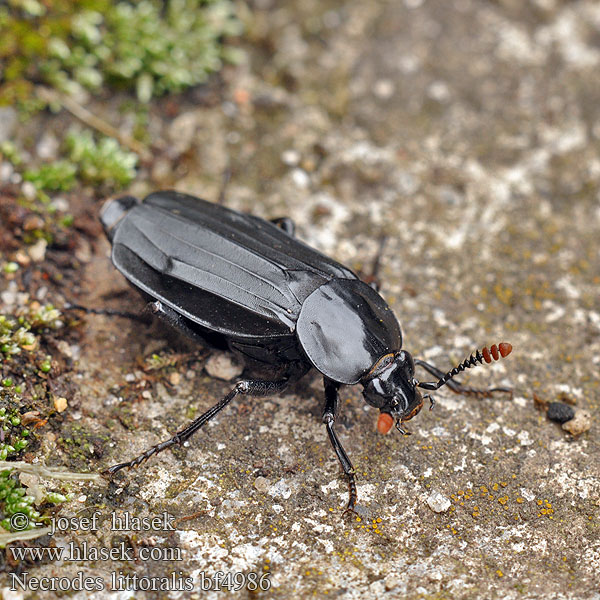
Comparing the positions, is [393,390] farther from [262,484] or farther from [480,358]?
[262,484]

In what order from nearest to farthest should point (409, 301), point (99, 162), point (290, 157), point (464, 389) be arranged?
point (464, 389)
point (409, 301)
point (99, 162)
point (290, 157)

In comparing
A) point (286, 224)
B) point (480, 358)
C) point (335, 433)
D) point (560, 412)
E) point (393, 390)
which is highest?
point (480, 358)

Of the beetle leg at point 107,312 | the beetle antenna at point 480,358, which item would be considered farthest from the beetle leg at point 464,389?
the beetle leg at point 107,312

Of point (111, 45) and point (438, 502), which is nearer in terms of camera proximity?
point (438, 502)

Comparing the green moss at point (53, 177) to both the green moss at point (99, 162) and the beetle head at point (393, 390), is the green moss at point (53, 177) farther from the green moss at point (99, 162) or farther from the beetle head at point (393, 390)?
the beetle head at point (393, 390)

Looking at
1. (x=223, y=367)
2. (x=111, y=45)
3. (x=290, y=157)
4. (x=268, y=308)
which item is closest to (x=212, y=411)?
(x=223, y=367)

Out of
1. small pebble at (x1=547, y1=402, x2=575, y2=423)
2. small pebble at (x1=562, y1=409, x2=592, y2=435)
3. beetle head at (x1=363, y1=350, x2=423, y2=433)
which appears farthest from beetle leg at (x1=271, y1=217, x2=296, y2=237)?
small pebble at (x1=562, y1=409, x2=592, y2=435)

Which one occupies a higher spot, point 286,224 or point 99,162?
point 286,224
